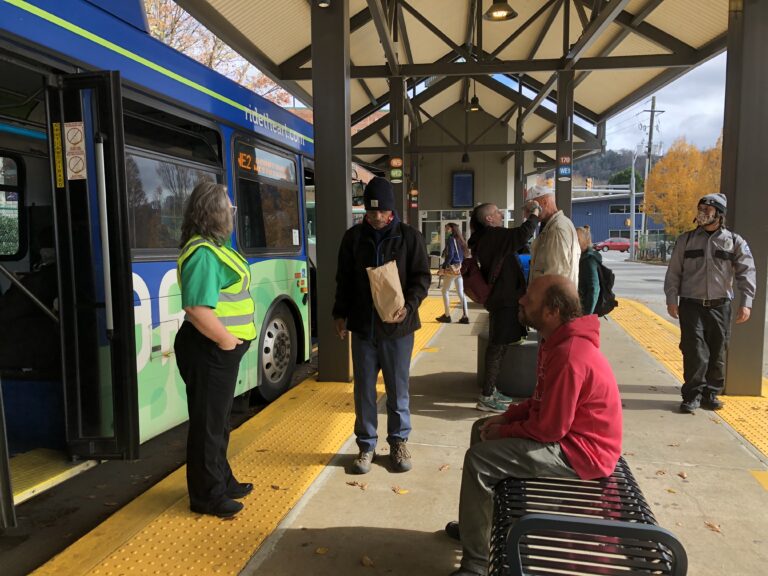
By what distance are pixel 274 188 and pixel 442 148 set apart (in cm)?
1726

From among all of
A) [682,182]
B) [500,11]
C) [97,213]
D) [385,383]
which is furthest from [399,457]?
[682,182]

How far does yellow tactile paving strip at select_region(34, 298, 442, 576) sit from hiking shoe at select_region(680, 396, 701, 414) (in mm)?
2920

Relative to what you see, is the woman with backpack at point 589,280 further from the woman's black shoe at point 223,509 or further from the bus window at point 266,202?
the woman's black shoe at point 223,509

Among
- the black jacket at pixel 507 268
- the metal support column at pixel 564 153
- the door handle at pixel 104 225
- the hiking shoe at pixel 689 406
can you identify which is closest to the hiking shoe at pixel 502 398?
the black jacket at pixel 507 268

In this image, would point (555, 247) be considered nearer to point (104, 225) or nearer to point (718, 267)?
point (718, 267)

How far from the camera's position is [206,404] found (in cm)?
293

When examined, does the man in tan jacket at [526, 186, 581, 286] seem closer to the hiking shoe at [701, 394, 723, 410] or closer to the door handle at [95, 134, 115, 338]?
the hiking shoe at [701, 394, 723, 410]

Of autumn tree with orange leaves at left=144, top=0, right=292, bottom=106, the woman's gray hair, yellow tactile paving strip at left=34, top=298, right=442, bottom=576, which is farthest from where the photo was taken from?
autumn tree with orange leaves at left=144, top=0, right=292, bottom=106

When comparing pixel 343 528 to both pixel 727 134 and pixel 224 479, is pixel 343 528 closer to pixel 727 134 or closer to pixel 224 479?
pixel 224 479

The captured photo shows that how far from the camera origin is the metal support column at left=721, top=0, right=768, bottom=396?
5.09 metres

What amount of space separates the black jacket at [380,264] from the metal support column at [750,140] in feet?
11.2

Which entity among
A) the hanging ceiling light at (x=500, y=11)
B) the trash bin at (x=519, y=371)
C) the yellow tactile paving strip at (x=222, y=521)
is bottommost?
the yellow tactile paving strip at (x=222, y=521)

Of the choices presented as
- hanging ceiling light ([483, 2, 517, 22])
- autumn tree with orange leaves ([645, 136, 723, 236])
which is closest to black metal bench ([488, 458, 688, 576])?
hanging ceiling light ([483, 2, 517, 22])

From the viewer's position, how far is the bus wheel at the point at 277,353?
533cm
